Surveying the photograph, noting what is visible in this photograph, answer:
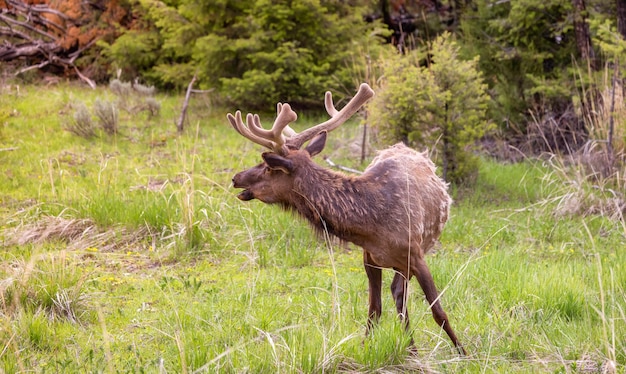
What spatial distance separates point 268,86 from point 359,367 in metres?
8.89

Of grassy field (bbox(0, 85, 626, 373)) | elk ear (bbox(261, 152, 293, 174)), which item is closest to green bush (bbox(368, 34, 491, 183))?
grassy field (bbox(0, 85, 626, 373))

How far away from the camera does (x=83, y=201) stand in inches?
328

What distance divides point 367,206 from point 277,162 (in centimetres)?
68

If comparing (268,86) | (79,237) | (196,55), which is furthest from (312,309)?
(196,55)

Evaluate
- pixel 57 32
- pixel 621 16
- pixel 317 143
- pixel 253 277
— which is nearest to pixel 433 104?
pixel 621 16

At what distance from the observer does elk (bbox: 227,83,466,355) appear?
16.3 ft

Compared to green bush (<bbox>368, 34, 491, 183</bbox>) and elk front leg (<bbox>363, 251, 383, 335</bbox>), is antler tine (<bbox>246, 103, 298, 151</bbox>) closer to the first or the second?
elk front leg (<bbox>363, 251, 383, 335</bbox>)

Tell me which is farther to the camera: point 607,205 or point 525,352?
point 607,205

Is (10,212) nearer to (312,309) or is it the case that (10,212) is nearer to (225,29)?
(312,309)

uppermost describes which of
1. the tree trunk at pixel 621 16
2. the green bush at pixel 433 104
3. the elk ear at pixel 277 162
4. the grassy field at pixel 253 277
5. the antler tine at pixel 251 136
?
the tree trunk at pixel 621 16

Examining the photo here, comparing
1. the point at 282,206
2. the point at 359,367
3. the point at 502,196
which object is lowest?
the point at 502,196

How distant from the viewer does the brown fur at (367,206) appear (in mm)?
4969

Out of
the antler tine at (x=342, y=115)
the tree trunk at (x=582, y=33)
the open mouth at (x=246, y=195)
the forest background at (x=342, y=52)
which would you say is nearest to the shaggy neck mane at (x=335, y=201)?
the open mouth at (x=246, y=195)

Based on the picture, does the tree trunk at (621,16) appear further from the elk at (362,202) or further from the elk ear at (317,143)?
the elk ear at (317,143)
